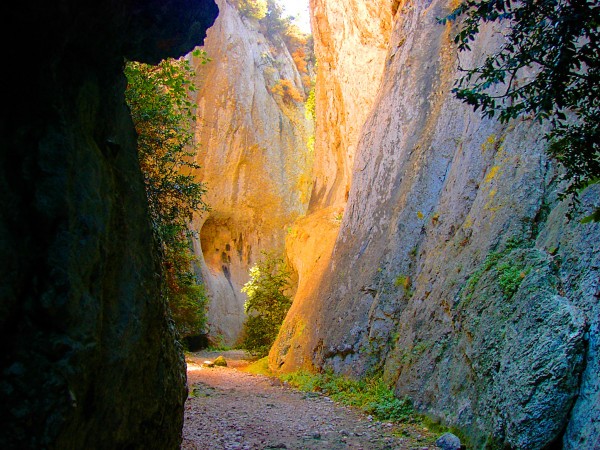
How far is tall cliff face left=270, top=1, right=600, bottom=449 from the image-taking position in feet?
14.8

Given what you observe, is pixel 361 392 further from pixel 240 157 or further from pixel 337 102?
pixel 240 157

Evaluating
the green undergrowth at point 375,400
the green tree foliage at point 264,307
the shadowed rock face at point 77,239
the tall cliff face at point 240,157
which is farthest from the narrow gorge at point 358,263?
the tall cliff face at point 240,157

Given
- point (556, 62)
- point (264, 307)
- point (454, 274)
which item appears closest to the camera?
point (556, 62)

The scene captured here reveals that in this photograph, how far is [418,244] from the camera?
32.5 ft

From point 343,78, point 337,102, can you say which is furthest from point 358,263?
point 337,102

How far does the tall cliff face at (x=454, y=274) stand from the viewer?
4.51 m

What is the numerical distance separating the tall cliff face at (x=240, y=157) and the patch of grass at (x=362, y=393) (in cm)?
2150

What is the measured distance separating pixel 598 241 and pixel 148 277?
168 inches

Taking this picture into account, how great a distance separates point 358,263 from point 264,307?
9.18 metres

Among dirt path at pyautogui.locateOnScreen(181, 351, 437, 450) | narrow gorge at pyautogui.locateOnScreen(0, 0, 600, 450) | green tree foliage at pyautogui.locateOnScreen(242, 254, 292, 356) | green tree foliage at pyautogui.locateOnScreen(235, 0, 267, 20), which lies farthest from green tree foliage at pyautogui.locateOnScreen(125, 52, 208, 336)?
green tree foliage at pyautogui.locateOnScreen(235, 0, 267, 20)

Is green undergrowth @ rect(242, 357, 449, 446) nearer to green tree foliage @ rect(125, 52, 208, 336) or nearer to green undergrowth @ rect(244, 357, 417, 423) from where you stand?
green undergrowth @ rect(244, 357, 417, 423)

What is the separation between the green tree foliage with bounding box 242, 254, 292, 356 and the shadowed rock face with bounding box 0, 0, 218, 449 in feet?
53.0

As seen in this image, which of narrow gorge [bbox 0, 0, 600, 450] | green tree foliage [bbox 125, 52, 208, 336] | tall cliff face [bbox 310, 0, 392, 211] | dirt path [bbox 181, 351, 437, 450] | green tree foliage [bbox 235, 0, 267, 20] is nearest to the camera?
narrow gorge [bbox 0, 0, 600, 450]

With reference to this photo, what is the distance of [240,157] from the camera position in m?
35.8
